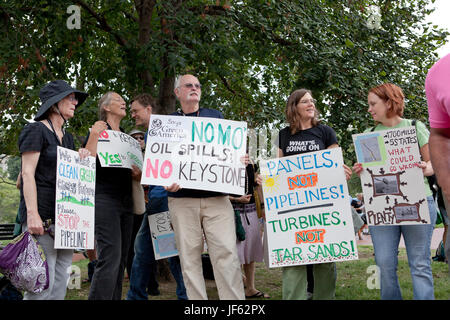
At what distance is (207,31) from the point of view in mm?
6848

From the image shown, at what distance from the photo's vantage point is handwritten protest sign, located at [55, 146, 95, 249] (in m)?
3.64

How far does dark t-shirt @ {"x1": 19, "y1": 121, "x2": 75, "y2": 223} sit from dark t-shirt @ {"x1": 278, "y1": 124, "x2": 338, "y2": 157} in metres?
1.95

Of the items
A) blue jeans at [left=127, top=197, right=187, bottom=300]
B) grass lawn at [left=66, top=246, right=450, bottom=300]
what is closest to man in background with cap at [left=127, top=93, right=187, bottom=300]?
blue jeans at [left=127, top=197, right=187, bottom=300]

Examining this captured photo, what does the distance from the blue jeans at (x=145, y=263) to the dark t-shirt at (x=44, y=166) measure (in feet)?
5.48

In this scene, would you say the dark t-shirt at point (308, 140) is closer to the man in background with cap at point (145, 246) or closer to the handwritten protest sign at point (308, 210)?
the handwritten protest sign at point (308, 210)

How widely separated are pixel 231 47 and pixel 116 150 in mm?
3195

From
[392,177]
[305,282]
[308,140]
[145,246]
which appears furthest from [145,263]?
[392,177]

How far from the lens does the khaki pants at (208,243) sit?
4.07 metres

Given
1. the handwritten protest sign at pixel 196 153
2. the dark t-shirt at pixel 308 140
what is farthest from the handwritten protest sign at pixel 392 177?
the handwritten protest sign at pixel 196 153

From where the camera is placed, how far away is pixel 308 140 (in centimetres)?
441

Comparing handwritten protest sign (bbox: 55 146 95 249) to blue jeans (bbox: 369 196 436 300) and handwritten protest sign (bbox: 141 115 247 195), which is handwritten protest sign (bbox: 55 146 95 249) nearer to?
handwritten protest sign (bbox: 141 115 247 195)

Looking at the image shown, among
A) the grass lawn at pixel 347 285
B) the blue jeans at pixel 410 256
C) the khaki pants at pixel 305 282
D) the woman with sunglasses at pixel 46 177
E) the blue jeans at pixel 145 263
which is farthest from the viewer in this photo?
the grass lawn at pixel 347 285

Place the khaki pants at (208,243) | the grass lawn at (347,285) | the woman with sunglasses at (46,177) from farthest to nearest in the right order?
the grass lawn at (347,285)
the khaki pants at (208,243)
the woman with sunglasses at (46,177)

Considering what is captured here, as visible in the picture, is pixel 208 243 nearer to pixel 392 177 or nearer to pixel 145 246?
pixel 145 246
